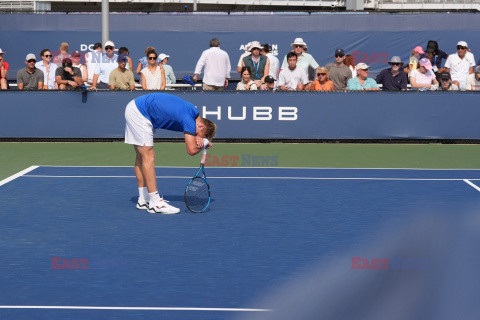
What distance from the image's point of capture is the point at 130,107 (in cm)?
1058

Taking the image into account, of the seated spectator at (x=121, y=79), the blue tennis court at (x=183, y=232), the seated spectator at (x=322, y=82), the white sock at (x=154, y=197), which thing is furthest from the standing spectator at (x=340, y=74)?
the white sock at (x=154, y=197)

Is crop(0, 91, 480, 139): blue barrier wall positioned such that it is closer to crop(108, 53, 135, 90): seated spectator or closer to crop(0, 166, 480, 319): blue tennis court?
crop(108, 53, 135, 90): seated spectator

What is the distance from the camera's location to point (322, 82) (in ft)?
58.8

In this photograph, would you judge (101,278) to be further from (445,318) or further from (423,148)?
(423,148)

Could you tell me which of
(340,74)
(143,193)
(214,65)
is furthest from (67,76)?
(143,193)

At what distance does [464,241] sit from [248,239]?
2350mm

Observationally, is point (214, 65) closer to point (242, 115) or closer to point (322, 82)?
point (242, 115)

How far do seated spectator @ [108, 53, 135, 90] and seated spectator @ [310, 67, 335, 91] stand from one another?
384 centimetres

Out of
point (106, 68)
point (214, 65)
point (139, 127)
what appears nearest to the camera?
point (139, 127)

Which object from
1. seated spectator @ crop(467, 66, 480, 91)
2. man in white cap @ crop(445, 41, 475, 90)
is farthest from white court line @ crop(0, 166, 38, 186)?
man in white cap @ crop(445, 41, 475, 90)

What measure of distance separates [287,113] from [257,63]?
146 centimetres

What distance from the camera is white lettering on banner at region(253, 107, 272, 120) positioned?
17781 millimetres

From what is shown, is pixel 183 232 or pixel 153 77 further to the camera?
pixel 153 77

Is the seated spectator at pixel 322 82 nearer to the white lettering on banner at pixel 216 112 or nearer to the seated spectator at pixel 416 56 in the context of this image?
the white lettering on banner at pixel 216 112
